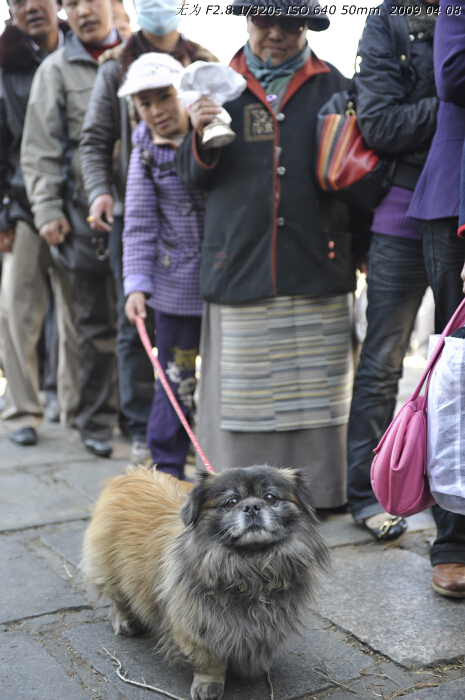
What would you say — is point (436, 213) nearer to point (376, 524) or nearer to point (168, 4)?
point (376, 524)

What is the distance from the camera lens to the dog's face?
187 centimetres

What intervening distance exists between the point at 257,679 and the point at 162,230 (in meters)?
2.05

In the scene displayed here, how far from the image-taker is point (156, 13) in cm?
352

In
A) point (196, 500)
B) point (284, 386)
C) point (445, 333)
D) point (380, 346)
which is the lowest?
point (284, 386)

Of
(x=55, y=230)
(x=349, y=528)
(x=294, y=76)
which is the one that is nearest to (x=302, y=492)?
(x=349, y=528)

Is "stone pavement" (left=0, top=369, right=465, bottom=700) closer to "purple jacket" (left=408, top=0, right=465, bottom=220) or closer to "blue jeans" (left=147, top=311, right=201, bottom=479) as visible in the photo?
"blue jeans" (left=147, top=311, right=201, bottom=479)

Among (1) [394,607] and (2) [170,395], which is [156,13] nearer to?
(2) [170,395]

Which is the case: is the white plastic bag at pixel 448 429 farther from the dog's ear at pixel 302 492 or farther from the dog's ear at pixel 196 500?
the dog's ear at pixel 196 500

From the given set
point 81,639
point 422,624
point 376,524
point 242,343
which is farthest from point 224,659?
point 242,343

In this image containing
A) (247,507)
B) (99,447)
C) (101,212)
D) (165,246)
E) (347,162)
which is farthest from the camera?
(99,447)

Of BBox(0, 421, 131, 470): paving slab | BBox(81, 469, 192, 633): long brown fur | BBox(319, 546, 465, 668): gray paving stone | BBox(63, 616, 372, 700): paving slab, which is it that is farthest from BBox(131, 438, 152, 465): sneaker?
BBox(63, 616, 372, 700): paving slab

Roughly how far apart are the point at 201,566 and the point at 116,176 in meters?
2.70

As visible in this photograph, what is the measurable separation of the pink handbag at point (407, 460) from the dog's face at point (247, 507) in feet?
0.81

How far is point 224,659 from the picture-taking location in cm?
192
